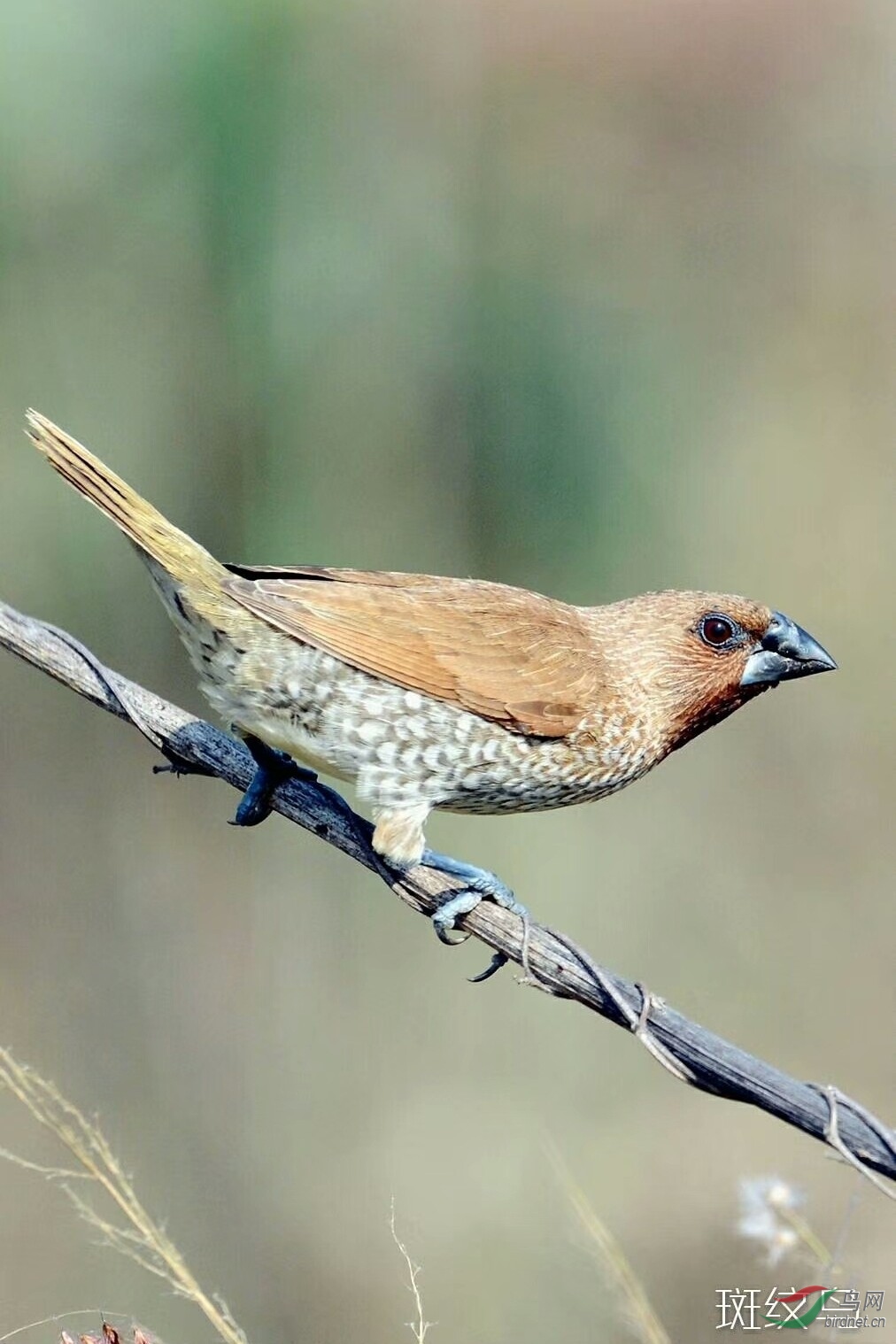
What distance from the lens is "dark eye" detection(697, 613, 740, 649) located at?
3.05 meters

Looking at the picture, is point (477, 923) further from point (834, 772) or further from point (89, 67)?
point (89, 67)

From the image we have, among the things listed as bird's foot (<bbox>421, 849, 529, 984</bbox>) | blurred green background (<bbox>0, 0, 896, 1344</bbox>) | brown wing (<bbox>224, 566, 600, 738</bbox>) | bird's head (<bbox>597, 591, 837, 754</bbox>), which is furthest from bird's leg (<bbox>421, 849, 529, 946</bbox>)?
blurred green background (<bbox>0, 0, 896, 1344</bbox>)

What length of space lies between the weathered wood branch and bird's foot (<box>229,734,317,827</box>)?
0.02m

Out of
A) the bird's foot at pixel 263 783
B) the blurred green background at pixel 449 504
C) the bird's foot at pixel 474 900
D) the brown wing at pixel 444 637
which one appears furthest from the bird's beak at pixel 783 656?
the blurred green background at pixel 449 504

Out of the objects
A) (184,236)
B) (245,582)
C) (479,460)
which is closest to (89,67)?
(184,236)

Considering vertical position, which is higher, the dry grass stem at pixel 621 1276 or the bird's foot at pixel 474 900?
the bird's foot at pixel 474 900

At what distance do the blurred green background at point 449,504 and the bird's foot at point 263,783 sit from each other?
292 cm

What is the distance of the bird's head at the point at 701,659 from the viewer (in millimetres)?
3018

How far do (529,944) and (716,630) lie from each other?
903 millimetres

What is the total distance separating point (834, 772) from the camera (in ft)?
20.1

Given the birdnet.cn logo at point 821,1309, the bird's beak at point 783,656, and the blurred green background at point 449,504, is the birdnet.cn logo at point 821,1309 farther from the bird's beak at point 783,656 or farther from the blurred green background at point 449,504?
the blurred green background at point 449,504

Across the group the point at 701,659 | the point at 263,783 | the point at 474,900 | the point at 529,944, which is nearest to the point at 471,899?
the point at 474,900

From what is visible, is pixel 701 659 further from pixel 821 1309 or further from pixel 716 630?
pixel 821 1309

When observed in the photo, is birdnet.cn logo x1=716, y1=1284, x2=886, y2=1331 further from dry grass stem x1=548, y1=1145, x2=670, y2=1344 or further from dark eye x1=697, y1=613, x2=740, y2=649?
dark eye x1=697, y1=613, x2=740, y2=649
